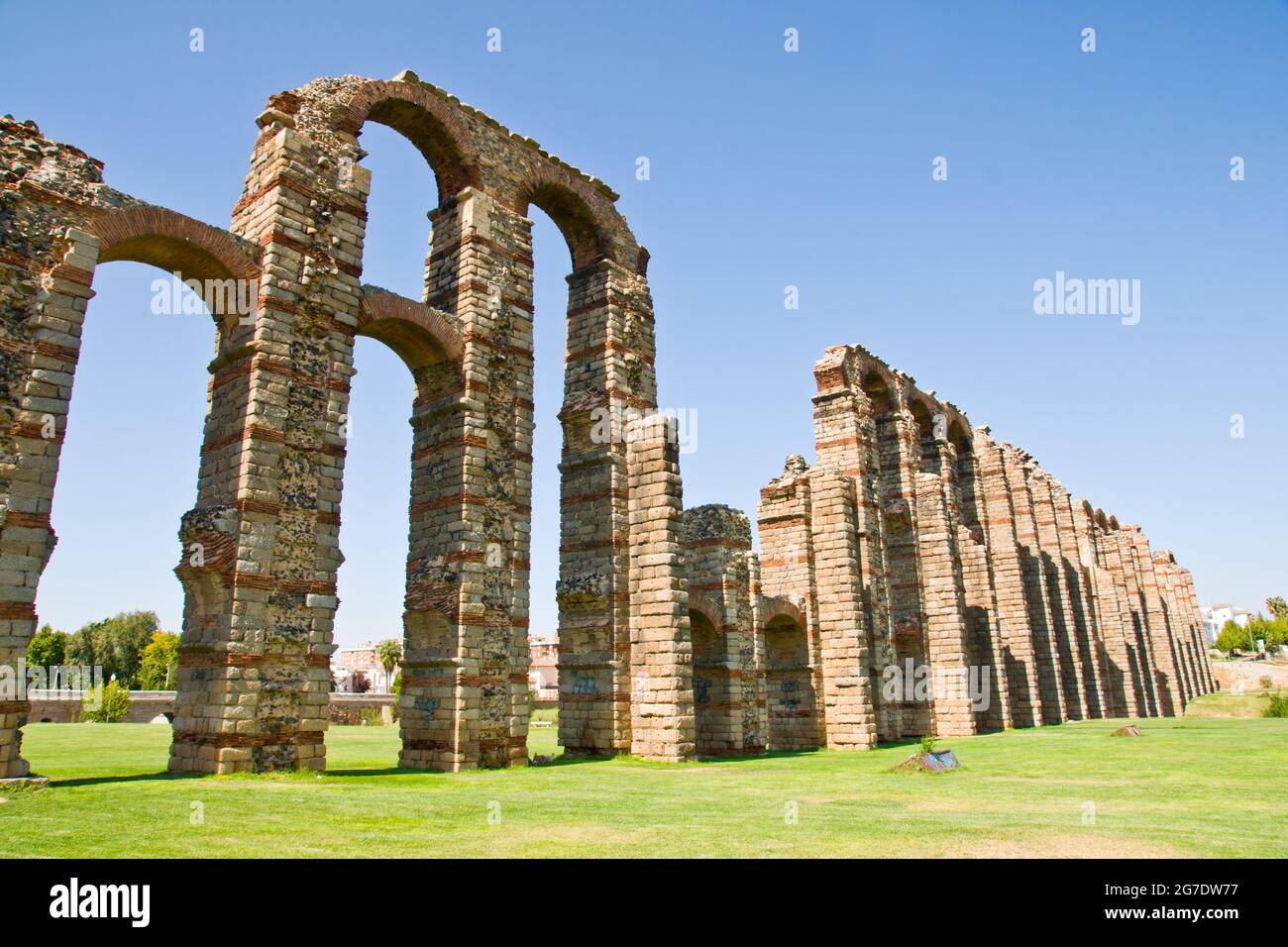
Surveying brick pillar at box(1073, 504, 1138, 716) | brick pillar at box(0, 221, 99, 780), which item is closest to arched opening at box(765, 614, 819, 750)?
brick pillar at box(0, 221, 99, 780)

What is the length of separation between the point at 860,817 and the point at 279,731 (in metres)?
8.85

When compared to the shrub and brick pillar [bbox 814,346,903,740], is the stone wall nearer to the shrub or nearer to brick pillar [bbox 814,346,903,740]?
brick pillar [bbox 814,346,903,740]

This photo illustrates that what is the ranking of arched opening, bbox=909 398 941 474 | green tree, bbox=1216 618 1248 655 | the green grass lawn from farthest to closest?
green tree, bbox=1216 618 1248 655 < arched opening, bbox=909 398 941 474 < the green grass lawn

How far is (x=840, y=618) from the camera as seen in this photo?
2433 cm

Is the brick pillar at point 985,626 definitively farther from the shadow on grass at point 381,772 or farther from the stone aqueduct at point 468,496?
the shadow on grass at point 381,772

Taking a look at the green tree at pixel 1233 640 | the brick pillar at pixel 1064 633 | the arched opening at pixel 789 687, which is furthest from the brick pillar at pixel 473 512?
the green tree at pixel 1233 640

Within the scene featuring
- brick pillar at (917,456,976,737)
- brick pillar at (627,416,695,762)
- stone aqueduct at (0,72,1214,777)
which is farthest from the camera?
brick pillar at (917,456,976,737)

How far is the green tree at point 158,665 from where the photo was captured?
198ft

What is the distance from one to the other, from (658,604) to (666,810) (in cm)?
883

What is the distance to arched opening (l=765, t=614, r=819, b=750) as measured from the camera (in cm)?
2397

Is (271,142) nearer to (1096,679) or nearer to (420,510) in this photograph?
(420,510)

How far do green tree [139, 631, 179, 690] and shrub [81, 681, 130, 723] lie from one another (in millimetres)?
21617

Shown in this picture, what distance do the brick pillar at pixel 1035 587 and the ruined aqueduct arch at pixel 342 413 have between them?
81.0 ft
